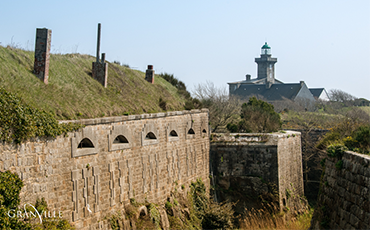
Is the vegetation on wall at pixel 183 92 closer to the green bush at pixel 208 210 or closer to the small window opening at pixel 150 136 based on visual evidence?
the green bush at pixel 208 210

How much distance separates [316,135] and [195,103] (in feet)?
38.9

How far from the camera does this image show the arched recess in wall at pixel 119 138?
1099 cm

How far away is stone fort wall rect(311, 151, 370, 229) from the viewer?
806 cm

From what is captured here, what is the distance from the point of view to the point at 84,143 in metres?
10.2

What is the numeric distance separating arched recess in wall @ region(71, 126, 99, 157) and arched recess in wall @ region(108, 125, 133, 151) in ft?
2.44

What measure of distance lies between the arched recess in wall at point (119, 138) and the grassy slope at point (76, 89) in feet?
2.73

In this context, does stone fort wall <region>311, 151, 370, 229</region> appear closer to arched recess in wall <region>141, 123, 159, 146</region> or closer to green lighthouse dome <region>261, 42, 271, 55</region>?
arched recess in wall <region>141, 123, 159, 146</region>

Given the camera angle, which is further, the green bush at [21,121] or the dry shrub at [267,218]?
the dry shrub at [267,218]

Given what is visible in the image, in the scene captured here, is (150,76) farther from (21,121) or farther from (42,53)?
(21,121)

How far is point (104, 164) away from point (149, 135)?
3.23m

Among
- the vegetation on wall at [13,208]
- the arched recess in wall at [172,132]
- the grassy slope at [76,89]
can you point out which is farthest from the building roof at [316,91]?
the vegetation on wall at [13,208]

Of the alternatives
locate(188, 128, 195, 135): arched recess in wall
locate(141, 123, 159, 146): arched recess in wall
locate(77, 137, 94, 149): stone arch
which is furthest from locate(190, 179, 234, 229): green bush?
locate(77, 137, 94, 149): stone arch

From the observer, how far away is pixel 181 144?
1561 centimetres

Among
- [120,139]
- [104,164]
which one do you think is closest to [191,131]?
[120,139]
